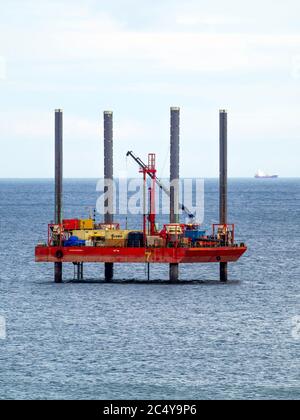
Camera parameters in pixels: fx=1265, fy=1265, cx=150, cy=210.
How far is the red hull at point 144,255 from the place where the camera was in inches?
3821

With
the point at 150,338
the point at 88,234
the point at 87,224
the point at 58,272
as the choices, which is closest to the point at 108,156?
the point at 87,224

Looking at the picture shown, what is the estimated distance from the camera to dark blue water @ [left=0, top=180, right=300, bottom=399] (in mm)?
66562

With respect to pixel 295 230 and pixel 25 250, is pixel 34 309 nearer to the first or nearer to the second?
pixel 25 250

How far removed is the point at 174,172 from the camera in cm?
10025

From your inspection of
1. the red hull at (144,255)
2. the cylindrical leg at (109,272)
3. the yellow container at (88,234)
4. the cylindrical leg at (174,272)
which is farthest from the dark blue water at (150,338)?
the yellow container at (88,234)

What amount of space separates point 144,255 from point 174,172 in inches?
294

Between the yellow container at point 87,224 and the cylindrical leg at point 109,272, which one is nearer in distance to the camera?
the cylindrical leg at point 109,272

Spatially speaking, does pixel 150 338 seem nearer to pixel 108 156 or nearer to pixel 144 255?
pixel 144 255

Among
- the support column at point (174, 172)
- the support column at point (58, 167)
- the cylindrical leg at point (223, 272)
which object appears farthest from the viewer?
the support column at point (58, 167)

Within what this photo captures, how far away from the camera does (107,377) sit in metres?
68.4

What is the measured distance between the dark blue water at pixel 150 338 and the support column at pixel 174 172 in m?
1.80

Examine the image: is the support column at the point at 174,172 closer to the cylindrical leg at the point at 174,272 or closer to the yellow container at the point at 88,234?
the cylindrical leg at the point at 174,272
